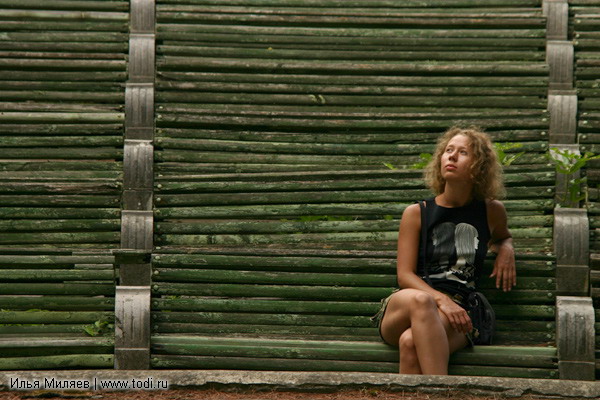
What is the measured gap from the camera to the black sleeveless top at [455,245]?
534 cm

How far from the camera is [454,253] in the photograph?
534cm

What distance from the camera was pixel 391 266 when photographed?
5715mm

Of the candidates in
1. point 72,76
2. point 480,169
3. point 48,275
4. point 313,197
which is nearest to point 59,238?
point 48,275

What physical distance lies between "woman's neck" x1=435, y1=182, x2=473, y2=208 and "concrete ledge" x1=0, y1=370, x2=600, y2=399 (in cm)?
139

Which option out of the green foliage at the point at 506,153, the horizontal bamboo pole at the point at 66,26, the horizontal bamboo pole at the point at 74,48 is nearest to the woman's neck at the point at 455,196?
the green foliage at the point at 506,153

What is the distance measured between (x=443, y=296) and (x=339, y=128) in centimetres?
225

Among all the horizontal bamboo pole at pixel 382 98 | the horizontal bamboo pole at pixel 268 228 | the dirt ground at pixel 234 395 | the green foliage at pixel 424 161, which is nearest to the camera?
the dirt ground at pixel 234 395

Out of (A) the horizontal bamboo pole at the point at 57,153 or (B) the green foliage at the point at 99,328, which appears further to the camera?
(A) the horizontal bamboo pole at the point at 57,153

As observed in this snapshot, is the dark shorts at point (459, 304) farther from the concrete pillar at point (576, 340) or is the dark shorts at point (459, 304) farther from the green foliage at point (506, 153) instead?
the green foliage at point (506, 153)

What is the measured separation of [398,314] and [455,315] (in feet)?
1.07

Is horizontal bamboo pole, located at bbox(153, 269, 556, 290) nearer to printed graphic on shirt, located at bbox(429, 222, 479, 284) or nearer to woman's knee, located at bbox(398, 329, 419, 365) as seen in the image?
printed graphic on shirt, located at bbox(429, 222, 479, 284)

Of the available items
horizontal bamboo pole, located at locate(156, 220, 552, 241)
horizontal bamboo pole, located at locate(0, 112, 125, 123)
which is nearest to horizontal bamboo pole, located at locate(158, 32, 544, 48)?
horizontal bamboo pole, located at locate(0, 112, 125, 123)

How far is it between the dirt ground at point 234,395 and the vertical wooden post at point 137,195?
3.69ft

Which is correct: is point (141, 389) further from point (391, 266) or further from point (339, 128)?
point (339, 128)
